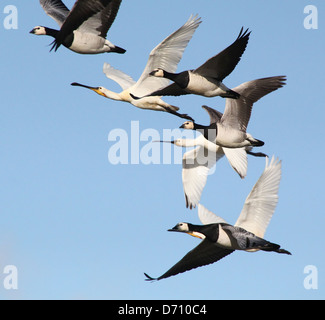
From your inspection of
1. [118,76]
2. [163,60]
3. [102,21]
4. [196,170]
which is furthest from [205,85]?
[118,76]

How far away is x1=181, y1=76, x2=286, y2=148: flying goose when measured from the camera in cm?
1378

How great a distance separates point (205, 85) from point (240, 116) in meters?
1.11

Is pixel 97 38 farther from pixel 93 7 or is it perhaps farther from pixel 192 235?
pixel 192 235

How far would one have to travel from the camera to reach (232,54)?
12.6 m

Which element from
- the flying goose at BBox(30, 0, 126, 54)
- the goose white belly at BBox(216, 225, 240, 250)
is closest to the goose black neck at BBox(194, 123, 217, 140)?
the goose white belly at BBox(216, 225, 240, 250)

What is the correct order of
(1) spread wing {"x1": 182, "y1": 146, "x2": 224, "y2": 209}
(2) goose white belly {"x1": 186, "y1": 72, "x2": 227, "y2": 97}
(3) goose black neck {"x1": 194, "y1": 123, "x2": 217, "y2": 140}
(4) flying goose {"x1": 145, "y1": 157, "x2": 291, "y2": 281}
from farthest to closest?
(1) spread wing {"x1": 182, "y1": 146, "x2": 224, "y2": 209}, (3) goose black neck {"x1": 194, "y1": 123, "x2": 217, "y2": 140}, (4) flying goose {"x1": 145, "y1": 157, "x2": 291, "y2": 281}, (2) goose white belly {"x1": 186, "y1": 72, "x2": 227, "y2": 97}

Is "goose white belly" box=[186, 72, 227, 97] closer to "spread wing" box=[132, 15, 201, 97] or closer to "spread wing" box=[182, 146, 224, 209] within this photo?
Answer: "spread wing" box=[132, 15, 201, 97]

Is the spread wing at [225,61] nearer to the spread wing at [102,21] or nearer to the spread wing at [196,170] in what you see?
the spread wing at [102,21]

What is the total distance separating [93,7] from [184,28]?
3.00m

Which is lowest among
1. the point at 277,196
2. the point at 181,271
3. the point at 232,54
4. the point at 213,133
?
the point at 181,271

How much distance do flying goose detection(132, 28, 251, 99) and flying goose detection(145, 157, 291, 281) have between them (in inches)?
66.4

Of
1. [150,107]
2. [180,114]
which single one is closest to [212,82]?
[180,114]

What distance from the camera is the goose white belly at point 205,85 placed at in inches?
520

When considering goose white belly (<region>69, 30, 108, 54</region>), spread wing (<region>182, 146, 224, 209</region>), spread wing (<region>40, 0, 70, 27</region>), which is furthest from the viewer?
spread wing (<region>40, 0, 70, 27</region>)
